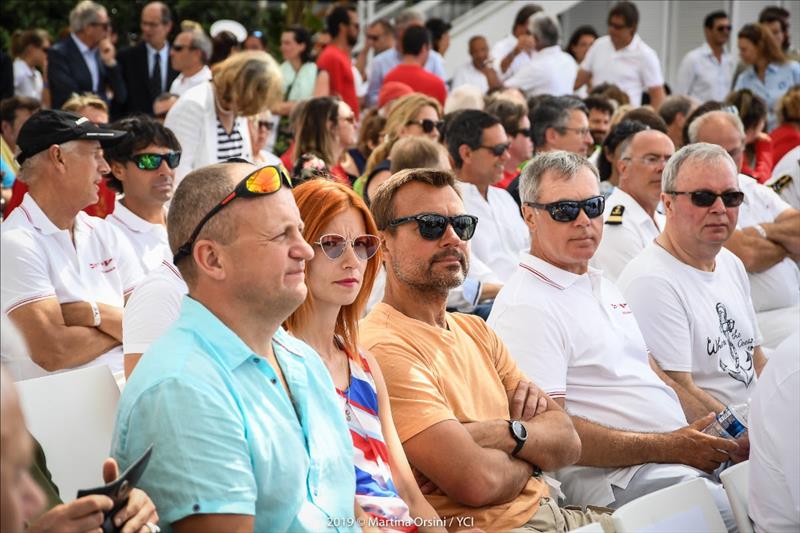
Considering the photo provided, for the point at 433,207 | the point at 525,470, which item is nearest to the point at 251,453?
the point at 525,470

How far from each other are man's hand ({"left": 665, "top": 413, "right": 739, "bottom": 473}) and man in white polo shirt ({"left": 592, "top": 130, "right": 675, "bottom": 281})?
168cm

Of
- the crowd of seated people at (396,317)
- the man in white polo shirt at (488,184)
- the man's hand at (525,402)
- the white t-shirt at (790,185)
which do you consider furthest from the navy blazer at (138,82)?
the man's hand at (525,402)

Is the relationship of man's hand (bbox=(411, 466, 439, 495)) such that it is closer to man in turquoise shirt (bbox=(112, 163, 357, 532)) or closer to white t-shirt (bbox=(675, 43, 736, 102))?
man in turquoise shirt (bbox=(112, 163, 357, 532))

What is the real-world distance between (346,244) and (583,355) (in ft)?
4.22

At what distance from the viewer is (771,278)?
6160 mm

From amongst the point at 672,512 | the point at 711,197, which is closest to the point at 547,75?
the point at 711,197

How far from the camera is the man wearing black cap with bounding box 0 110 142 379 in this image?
4.12 metres

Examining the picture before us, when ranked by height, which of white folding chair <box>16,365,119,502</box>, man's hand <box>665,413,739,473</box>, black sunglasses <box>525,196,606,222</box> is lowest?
man's hand <box>665,413,739,473</box>

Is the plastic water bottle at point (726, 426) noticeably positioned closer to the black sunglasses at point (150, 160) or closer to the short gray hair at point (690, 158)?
the short gray hair at point (690, 158)

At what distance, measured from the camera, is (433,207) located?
3629 millimetres

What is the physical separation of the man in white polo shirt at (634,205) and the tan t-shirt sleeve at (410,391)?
A: 2.57 metres

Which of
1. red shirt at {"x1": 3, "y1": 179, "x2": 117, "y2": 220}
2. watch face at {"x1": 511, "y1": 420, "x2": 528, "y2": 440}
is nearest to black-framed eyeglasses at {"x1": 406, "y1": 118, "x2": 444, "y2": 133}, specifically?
red shirt at {"x1": 3, "y1": 179, "x2": 117, "y2": 220}

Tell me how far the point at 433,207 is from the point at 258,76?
356cm

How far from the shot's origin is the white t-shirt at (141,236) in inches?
193
